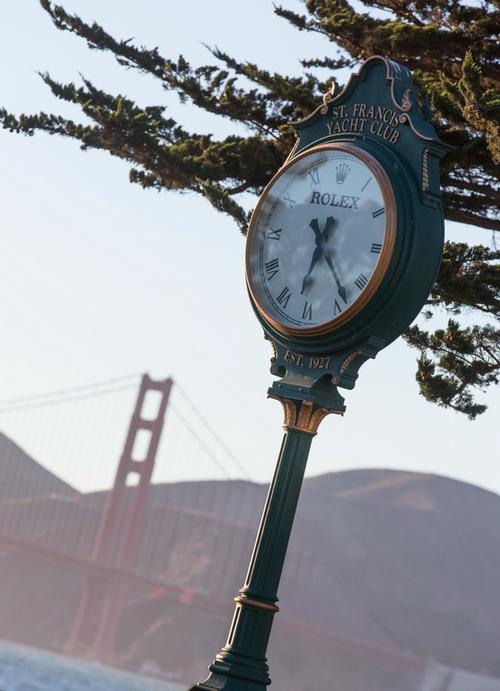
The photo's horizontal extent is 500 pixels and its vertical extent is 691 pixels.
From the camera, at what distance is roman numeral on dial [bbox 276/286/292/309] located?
726cm

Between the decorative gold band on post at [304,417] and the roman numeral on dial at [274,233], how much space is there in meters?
0.78

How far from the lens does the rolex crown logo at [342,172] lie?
712 cm

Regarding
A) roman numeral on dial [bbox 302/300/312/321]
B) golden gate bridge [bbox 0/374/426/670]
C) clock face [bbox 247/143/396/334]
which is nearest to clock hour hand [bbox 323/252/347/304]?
clock face [bbox 247/143/396/334]

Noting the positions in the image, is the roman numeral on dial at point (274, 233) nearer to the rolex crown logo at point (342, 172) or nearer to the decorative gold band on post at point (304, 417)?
the rolex crown logo at point (342, 172)

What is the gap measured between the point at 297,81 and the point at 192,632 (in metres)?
85.3

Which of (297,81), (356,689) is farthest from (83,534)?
(297,81)

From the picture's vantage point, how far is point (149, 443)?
77.8 meters

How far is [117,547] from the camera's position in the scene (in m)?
77.7

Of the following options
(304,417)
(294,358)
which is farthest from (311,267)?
(304,417)

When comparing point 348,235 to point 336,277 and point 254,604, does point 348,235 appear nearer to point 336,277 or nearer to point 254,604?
point 336,277

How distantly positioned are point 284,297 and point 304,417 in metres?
0.57

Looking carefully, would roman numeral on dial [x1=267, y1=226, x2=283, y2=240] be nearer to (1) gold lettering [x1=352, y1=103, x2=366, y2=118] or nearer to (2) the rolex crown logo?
(2) the rolex crown logo

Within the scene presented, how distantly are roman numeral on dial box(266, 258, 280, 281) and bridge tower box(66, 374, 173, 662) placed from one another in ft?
196

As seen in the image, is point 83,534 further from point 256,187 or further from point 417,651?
point 256,187
